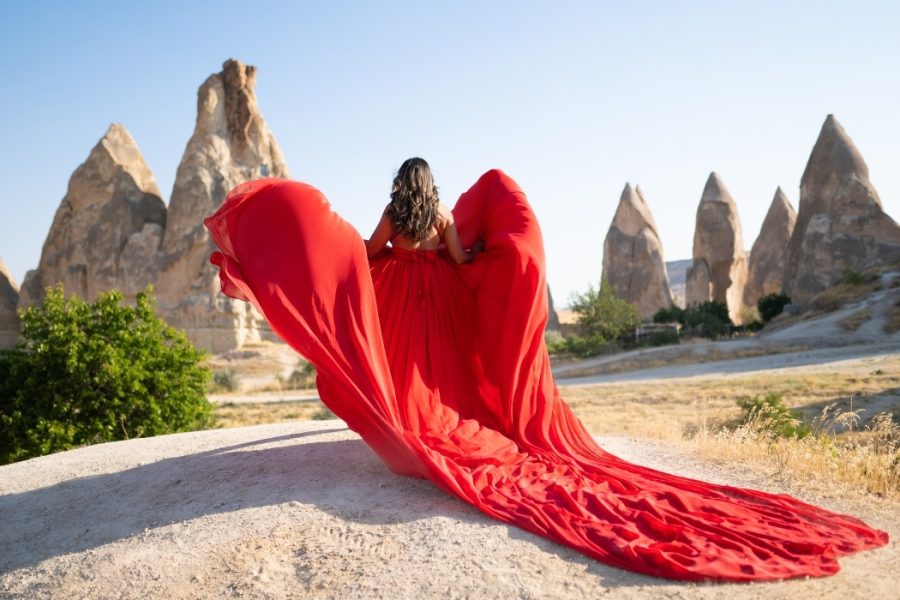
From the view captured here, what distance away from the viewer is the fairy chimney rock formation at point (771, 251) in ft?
117

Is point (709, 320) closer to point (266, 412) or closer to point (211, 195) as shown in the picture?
point (211, 195)

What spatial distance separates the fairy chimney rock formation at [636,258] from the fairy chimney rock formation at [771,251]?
4.00 meters

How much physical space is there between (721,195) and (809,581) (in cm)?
3629

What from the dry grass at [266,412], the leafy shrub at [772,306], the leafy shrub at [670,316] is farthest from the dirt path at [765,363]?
the leafy shrub at [670,316]

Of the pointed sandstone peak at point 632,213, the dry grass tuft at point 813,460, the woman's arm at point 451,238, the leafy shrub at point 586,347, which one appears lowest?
the dry grass tuft at point 813,460

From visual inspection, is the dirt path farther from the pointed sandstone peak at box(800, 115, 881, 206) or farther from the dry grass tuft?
the pointed sandstone peak at box(800, 115, 881, 206)

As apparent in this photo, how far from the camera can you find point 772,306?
2888 centimetres

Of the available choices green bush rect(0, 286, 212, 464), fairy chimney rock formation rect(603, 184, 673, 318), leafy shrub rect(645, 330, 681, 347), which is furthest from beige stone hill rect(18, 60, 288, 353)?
fairy chimney rock formation rect(603, 184, 673, 318)

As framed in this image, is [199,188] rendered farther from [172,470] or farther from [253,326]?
[172,470]

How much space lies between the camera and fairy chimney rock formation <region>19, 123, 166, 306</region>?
27.2 metres

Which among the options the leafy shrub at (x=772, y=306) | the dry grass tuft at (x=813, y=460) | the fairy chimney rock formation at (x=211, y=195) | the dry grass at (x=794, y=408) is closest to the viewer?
the dry grass tuft at (x=813, y=460)

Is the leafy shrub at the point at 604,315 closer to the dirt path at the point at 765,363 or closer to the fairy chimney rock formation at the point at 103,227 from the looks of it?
the dirt path at the point at 765,363

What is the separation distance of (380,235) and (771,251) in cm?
3484

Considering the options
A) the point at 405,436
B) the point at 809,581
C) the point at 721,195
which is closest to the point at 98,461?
the point at 405,436
